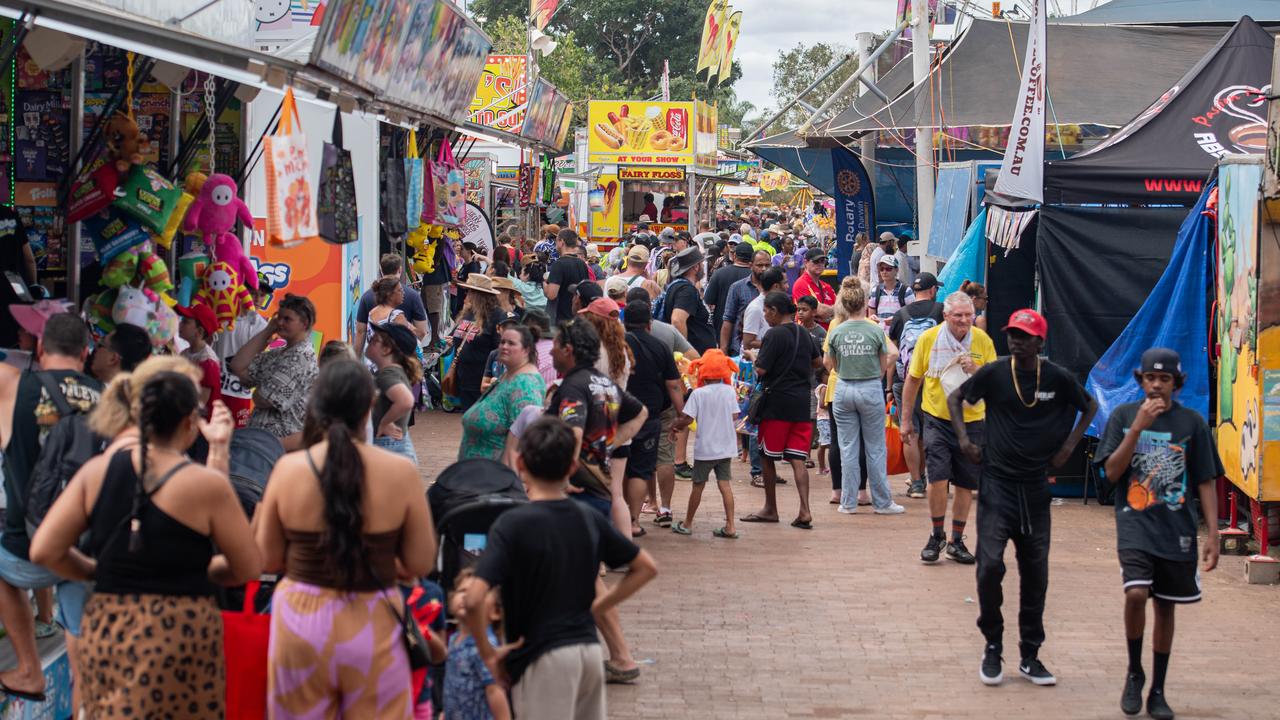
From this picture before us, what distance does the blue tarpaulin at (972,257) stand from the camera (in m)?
13.8

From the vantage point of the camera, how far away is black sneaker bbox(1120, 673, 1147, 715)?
6738mm

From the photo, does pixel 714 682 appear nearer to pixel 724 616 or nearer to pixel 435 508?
pixel 724 616

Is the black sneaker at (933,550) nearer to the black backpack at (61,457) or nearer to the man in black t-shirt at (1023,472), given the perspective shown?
the man in black t-shirt at (1023,472)

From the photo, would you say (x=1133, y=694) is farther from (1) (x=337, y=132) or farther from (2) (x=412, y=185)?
(2) (x=412, y=185)

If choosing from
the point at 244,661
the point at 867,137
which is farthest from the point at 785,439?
the point at 867,137

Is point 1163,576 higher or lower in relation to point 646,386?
lower

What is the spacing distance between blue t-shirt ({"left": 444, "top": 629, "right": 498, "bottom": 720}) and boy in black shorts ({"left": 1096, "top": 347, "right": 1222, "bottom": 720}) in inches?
126

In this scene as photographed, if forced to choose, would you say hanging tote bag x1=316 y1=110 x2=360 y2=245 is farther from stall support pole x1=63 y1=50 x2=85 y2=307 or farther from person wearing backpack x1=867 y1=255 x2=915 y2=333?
person wearing backpack x1=867 y1=255 x2=915 y2=333

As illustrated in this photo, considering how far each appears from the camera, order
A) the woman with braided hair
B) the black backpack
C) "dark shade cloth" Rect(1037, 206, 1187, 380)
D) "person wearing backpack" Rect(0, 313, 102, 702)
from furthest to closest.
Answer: "dark shade cloth" Rect(1037, 206, 1187, 380) → "person wearing backpack" Rect(0, 313, 102, 702) → the black backpack → the woman with braided hair

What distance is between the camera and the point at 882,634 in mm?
8195

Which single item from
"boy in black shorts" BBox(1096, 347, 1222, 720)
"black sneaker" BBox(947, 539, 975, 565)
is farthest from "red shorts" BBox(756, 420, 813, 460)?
"boy in black shorts" BBox(1096, 347, 1222, 720)

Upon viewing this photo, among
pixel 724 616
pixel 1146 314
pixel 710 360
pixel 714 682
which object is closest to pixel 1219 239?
pixel 1146 314

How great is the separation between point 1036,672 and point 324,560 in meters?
4.39

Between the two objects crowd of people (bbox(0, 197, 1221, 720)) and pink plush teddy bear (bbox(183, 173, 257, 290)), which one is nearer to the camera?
crowd of people (bbox(0, 197, 1221, 720))
